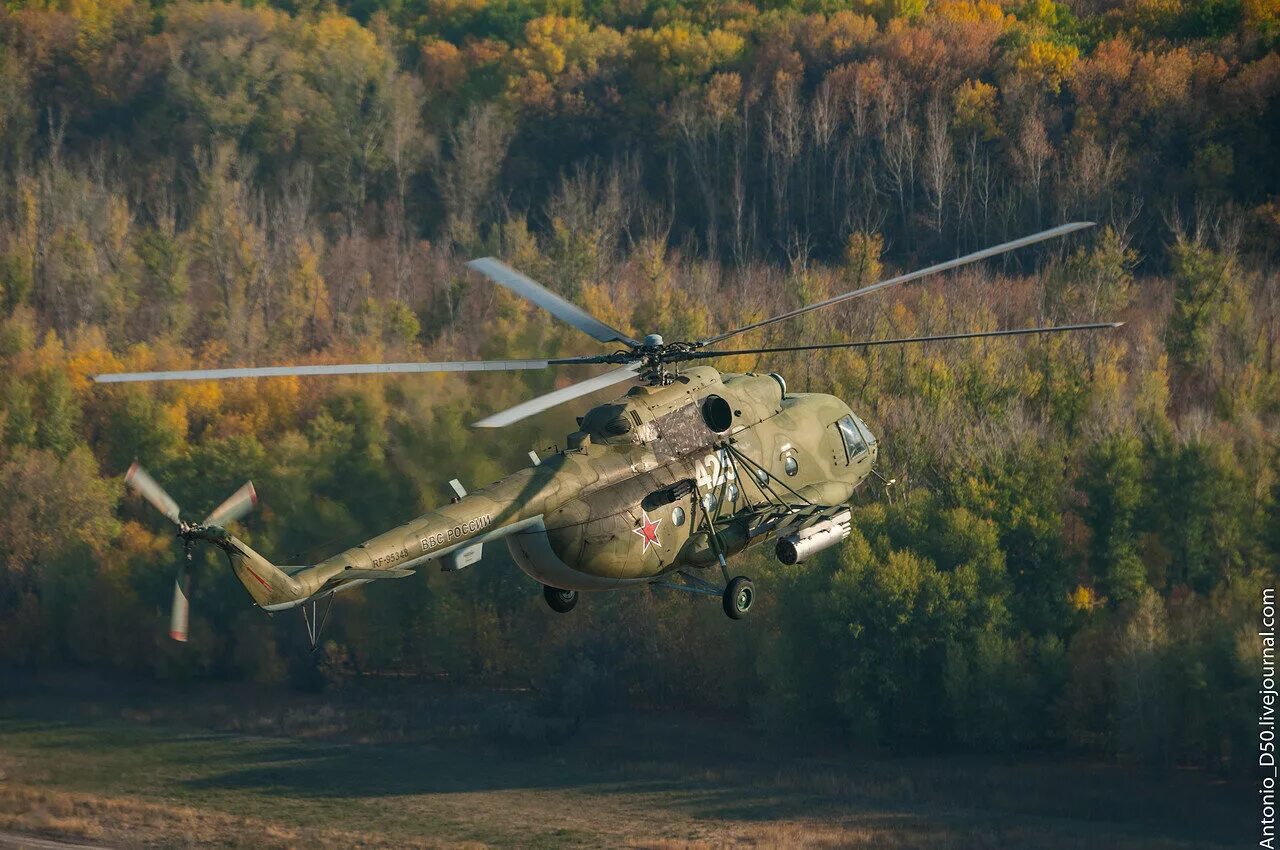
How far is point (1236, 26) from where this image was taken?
114188 millimetres

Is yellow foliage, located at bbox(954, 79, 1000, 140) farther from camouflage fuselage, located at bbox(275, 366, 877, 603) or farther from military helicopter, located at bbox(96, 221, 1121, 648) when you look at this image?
camouflage fuselage, located at bbox(275, 366, 877, 603)

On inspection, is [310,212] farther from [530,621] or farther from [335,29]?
[530,621]

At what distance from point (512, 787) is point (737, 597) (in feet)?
112

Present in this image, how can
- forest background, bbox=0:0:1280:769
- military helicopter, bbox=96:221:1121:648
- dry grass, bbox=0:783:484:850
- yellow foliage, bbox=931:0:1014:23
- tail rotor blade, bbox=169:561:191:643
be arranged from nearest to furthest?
tail rotor blade, bbox=169:561:191:643 < military helicopter, bbox=96:221:1121:648 < dry grass, bbox=0:783:484:850 < forest background, bbox=0:0:1280:769 < yellow foliage, bbox=931:0:1014:23


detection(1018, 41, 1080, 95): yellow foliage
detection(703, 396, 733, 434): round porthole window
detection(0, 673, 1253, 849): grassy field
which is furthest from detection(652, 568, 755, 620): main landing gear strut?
detection(1018, 41, 1080, 95): yellow foliage

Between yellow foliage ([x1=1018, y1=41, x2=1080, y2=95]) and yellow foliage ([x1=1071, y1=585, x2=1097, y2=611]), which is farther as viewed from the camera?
yellow foliage ([x1=1018, y1=41, x2=1080, y2=95])

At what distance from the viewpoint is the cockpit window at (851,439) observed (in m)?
37.0

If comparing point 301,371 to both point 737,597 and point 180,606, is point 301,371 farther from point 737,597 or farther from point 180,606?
point 737,597

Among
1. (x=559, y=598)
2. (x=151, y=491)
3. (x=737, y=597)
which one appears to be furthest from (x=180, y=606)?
(x=737, y=597)

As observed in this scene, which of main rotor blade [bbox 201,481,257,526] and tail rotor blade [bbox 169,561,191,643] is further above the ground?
main rotor blade [bbox 201,481,257,526]

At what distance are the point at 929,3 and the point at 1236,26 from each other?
2102 cm

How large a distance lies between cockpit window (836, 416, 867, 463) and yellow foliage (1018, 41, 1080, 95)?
77090 millimetres

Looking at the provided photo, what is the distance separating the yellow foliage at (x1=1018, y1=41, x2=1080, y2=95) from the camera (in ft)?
365

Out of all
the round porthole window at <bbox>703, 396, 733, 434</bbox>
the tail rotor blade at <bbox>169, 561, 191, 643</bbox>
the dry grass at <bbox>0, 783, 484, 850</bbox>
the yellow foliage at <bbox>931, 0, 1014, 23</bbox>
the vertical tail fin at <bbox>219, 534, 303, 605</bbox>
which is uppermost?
the yellow foliage at <bbox>931, 0, 1014, 23</bbox>
